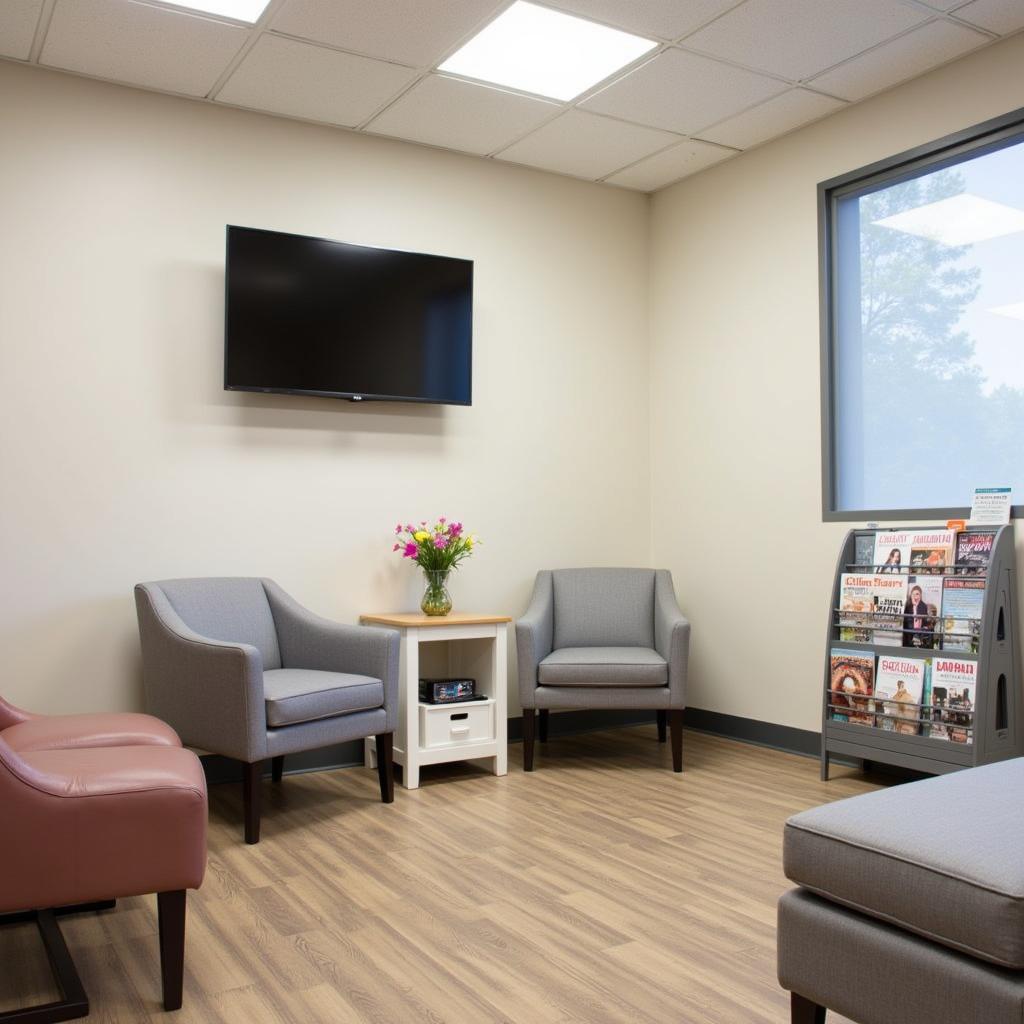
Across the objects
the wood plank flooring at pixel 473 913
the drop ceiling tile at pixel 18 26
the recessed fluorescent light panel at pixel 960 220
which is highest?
the drop ceiling tile at pixel 18 26

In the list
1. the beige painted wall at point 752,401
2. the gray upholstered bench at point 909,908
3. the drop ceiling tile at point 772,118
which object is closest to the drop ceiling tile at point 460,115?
the drop ceiling tile at point 772,118

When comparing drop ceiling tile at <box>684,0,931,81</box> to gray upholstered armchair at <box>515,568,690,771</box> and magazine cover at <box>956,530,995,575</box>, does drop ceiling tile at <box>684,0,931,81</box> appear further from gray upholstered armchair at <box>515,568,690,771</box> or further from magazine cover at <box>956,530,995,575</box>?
Result: gray upholstered armchair at <box>515,568,690,771</box>

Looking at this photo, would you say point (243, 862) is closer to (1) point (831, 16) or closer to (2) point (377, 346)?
(2) point (377, 346)

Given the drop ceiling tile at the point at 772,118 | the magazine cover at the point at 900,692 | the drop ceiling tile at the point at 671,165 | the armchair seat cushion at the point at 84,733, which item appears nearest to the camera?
the armchair seat cushion at the point at 84,733

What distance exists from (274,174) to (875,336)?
8.76ft

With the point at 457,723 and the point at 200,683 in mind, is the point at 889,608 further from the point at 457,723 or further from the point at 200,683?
the point at 200,683

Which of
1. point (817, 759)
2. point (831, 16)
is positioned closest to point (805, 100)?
point (831, 16)

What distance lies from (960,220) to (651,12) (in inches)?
59.0

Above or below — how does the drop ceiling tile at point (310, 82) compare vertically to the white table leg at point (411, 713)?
above

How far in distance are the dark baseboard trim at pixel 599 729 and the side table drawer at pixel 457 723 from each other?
47 cm

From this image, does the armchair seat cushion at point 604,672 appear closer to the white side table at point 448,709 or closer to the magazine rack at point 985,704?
the white side table at point 448,709

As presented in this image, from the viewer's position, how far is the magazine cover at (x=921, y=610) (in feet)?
12.0

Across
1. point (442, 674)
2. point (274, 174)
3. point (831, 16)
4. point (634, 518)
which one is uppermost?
point (831, 16)

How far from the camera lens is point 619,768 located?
4336 millimetres
